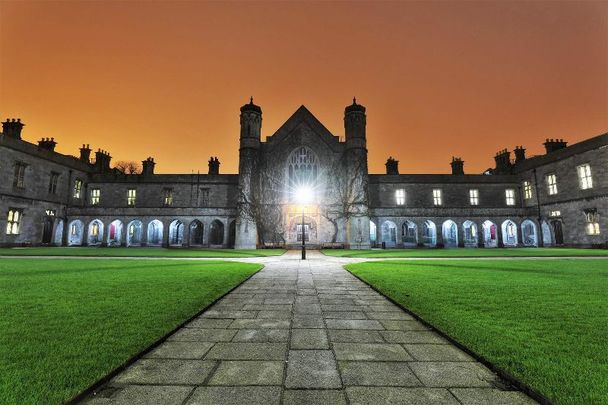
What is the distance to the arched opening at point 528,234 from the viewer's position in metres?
32.7

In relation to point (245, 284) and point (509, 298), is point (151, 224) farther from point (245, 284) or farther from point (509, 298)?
point (509, 298)

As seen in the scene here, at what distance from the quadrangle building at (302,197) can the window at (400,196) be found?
0.38ft

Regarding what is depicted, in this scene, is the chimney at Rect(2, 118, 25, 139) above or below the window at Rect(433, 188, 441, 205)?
above

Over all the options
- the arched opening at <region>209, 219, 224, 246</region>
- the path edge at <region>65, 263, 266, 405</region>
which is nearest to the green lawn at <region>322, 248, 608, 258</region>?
the path edge at <region>65, 263, 266, 405</region>

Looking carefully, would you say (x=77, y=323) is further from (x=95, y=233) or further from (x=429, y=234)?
(x=95, y=233)

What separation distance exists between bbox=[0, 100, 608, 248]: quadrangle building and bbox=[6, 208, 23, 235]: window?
0.28 feet

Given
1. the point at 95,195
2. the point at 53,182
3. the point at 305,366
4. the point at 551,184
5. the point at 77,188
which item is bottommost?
the point at 305,366

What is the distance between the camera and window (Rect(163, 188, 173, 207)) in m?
34.4

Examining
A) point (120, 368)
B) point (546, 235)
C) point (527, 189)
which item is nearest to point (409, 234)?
point (546, 235)

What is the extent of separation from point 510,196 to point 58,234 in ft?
157

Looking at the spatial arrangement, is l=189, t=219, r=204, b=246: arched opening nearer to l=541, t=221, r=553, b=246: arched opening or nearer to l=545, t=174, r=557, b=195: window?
l=541, t=221, r=553, b=246: arched opening

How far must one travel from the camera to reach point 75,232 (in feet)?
116

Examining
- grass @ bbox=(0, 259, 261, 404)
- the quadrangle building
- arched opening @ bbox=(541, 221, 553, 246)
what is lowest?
grass @ bbox=(0, 259, 261, 404)

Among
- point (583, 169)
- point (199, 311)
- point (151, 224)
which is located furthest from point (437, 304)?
point (151, 224)
